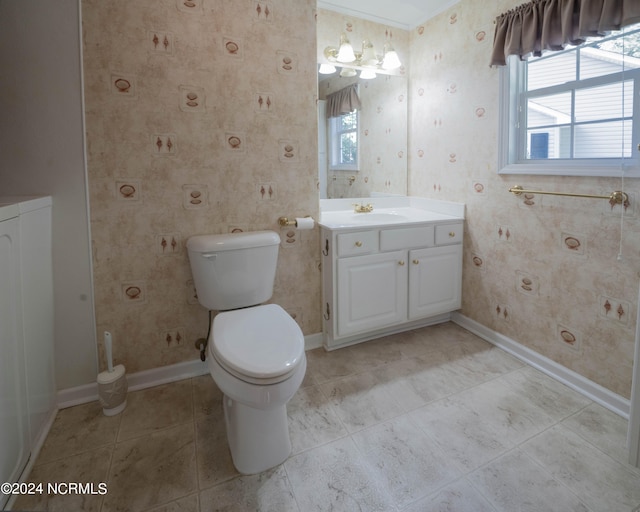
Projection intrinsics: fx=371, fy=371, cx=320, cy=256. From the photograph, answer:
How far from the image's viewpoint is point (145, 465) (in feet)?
4.71

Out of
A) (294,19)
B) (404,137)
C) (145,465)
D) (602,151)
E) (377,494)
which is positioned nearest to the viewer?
(377,494)

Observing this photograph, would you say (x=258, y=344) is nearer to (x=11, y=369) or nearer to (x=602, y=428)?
(x=11, y=369)

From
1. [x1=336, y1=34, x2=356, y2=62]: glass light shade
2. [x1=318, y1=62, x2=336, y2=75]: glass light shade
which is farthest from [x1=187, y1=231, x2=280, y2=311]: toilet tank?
[x1=336, y1=34, x2=356, y2=62]: glass light shade

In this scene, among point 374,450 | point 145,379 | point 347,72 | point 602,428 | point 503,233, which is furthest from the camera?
point 347,72

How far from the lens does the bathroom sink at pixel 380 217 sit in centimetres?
229

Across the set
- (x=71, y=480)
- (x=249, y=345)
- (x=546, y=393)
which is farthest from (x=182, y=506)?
(x=546, y=393)

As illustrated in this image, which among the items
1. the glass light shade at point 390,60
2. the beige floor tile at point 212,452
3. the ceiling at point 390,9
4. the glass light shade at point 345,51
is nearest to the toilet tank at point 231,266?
the beige floor tile at point 212,452

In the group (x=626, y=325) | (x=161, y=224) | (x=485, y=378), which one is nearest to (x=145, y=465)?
(x=161, y=224)

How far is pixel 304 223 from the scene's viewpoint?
6.86 feet

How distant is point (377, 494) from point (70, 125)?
1.96 meters

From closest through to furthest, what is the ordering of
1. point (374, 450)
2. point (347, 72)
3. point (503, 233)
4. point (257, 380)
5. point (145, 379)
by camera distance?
point (257, 380) → point (374, 450) → point (145, 379) → point (503, 233) → point (347, 72)

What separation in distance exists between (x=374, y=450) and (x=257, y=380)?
2.04ft

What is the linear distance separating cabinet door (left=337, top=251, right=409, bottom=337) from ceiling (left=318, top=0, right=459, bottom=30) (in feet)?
5.31

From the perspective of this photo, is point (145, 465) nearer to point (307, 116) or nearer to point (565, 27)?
point (307, 116)
